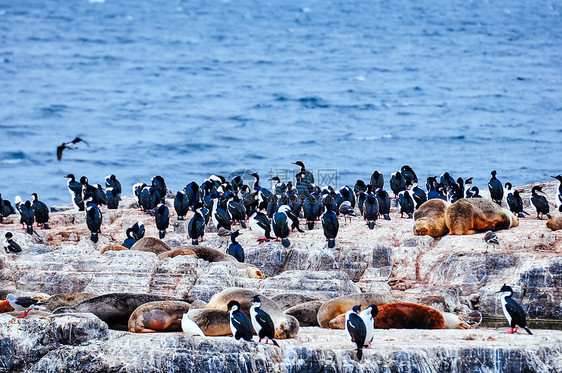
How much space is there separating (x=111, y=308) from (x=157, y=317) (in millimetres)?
1317

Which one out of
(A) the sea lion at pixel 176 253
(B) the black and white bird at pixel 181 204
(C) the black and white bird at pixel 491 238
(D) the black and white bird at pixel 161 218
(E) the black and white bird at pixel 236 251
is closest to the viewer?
(C) the black and white bird at pixel 491 238

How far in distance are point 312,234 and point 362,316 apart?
9.98 metres

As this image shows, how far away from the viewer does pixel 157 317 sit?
1518 centimetres

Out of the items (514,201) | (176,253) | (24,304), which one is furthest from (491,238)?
(24,304)

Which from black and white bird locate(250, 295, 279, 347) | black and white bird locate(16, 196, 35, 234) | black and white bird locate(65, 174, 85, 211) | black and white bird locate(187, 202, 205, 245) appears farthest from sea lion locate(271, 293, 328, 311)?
black and white bird locate(65, 174, 85, 211)

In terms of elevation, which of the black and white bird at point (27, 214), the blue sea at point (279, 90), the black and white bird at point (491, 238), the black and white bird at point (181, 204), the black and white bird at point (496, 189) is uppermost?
the blue sea at point (279, 90)

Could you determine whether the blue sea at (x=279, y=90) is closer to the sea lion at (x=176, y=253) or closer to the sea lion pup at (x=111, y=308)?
the sea lion at (x=176, y=253)

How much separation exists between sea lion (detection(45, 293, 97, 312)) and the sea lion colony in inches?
1.6

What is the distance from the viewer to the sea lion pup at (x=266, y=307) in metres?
15.1

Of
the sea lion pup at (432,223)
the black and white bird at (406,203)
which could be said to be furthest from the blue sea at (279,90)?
the sea lion pup at (432,223)

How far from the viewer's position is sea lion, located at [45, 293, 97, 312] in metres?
17.2

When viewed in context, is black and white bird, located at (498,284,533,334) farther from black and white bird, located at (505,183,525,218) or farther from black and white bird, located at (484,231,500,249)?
black and white bird, located at (505,183,525,218)

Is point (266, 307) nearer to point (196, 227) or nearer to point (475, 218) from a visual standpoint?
point (196, 227)

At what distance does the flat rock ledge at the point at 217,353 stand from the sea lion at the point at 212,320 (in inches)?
29.9
